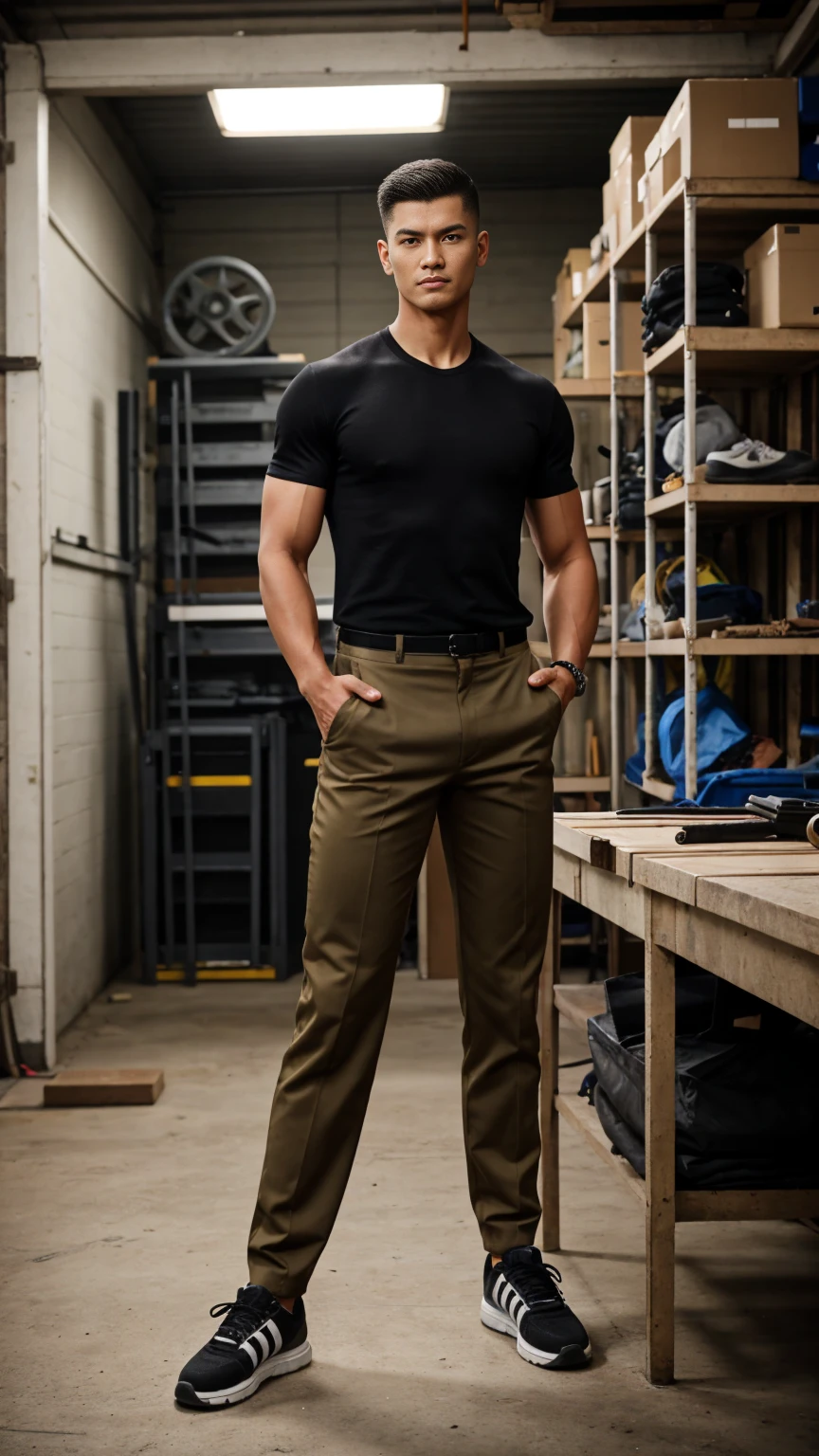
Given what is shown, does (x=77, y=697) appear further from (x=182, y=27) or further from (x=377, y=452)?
(x=377, y=452)

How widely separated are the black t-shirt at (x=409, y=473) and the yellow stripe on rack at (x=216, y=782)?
11.8 ft

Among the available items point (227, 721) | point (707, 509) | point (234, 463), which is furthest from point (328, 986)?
point (234, 463)

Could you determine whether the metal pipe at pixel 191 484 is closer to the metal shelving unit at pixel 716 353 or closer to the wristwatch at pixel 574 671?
the metal shelving unit at pixel 716 353

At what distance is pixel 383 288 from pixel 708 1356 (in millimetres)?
6037

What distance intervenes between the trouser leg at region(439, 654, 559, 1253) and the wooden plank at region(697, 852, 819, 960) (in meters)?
0.49

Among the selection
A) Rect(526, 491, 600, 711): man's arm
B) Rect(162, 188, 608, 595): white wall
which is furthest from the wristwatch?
Rect(162, 188, 608, 595): white wall

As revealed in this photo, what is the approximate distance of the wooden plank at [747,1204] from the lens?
207cm

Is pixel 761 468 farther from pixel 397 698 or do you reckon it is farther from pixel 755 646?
pixel 397 698

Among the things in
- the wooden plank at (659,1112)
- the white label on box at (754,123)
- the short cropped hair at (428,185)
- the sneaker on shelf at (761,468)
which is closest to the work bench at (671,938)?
the wooden plank at (659,1112)

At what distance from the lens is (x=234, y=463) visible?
6.12 metres

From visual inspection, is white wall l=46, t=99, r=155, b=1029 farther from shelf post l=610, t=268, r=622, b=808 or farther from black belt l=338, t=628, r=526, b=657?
black belt l=338, t=628, r=526, b=657

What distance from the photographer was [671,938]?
1.99 metres

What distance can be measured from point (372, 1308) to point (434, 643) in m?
1.22

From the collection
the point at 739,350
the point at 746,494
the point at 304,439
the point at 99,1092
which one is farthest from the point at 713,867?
the point at 99,1092
